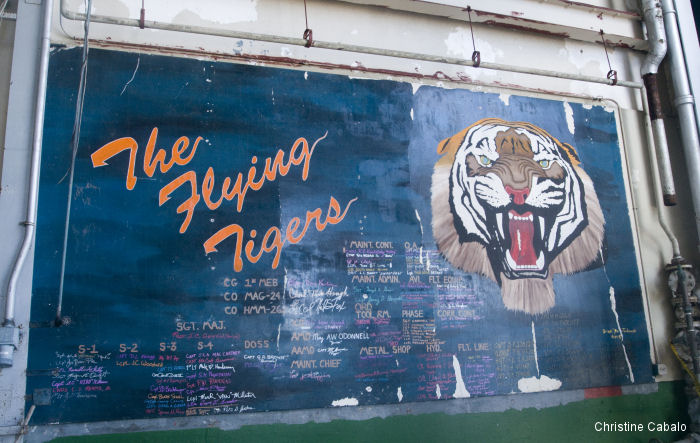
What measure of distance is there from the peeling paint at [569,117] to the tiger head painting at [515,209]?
0.21 m

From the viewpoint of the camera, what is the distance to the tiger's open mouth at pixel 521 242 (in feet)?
14.7

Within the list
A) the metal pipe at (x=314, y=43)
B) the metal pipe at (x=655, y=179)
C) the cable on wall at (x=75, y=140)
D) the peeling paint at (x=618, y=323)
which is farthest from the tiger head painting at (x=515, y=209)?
the cable on wall at (x=75, y=140)

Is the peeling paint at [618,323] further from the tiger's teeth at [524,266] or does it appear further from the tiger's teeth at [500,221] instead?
the tiger's teeth at [500,221]

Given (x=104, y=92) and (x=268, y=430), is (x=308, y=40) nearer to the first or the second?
(x=104, y=92)

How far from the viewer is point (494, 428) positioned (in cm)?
411

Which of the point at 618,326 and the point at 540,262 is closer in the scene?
the point at 540,262

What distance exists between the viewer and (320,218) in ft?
13.3

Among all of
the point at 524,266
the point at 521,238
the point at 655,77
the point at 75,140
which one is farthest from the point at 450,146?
the point at 75,140

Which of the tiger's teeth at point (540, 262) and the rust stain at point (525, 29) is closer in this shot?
the tiger's teeth at point (540, 262)

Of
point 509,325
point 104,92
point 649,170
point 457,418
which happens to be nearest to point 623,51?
point 649,170

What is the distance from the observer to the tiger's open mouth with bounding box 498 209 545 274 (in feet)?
14.7

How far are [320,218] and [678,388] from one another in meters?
3.36

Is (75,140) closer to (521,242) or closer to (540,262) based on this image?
(521,242)

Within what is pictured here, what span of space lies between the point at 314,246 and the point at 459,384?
1475mm
